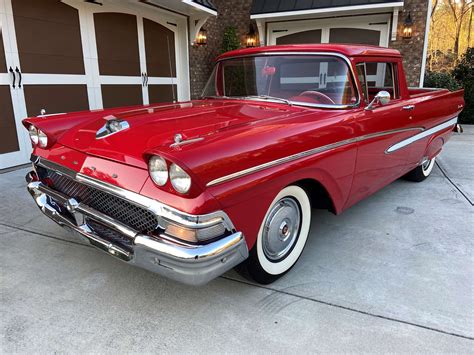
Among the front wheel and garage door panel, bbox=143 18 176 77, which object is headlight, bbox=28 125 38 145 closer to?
the front wheel

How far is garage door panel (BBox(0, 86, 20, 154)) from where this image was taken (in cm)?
499

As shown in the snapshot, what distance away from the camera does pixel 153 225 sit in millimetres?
1950

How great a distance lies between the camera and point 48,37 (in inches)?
211

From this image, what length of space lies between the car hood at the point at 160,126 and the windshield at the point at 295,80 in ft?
0.50

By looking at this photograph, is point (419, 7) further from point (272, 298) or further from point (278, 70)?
point (272, 298)

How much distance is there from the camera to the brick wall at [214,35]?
8.48 meters

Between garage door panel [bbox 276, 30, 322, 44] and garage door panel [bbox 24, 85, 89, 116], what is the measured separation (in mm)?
5618

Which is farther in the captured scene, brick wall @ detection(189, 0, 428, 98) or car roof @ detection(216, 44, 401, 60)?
brick wall @ detection(189, 0, 428, 98)

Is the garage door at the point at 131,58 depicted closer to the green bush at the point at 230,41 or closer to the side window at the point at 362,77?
the green bush at the point at 230,41

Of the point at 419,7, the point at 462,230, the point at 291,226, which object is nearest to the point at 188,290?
the point at 291,226

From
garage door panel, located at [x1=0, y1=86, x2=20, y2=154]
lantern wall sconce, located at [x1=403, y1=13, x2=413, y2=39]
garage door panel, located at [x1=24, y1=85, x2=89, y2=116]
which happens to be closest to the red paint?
garage door panel, located at [x1=0, y1=86, x2=20, y2=154]

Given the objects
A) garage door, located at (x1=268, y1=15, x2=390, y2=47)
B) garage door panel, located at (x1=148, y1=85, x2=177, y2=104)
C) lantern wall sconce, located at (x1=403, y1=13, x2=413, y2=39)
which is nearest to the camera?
garage door panel, located at (x1=148, y1=85, x2=177, y2=104)

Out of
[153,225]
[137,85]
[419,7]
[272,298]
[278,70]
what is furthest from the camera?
[419,7]

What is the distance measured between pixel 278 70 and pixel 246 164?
146 cm
